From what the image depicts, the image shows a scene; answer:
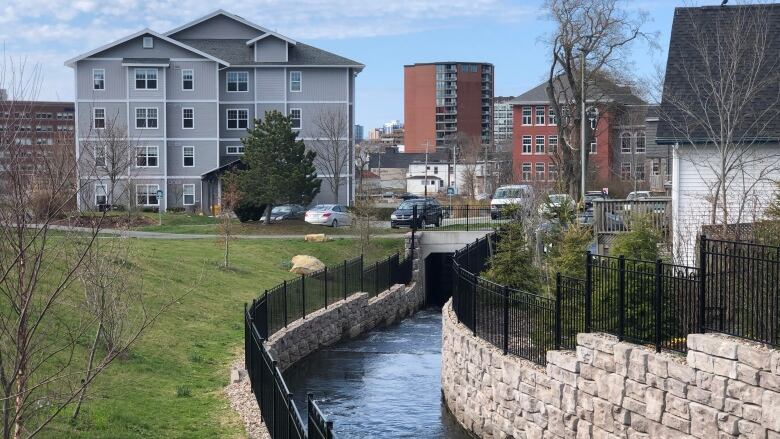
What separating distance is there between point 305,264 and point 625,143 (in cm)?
5720

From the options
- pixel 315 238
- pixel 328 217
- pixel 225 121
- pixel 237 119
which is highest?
pixel 237 119

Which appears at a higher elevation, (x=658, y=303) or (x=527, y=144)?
(x=527, y=144)

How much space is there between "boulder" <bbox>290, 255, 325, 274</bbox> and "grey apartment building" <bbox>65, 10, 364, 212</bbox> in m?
26.4

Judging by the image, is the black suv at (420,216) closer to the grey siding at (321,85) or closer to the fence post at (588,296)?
the grey siding at (321,85)

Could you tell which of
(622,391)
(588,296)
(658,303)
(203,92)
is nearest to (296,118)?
(203,92)

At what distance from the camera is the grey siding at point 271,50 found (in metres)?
67.2

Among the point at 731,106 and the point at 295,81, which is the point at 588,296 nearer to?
the point at 731,106

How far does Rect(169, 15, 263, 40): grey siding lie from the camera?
Result: 230 feet

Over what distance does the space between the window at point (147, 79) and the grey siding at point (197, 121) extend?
1.90 m

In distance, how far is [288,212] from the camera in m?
54.5

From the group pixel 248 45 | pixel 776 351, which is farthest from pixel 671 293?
pixel 248 45

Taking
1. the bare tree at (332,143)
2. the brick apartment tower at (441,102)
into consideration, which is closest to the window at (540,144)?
the bare tree at (332,143)

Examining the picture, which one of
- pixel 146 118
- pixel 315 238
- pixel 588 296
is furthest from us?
pixel 146 118

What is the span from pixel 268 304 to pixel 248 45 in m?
47.6
